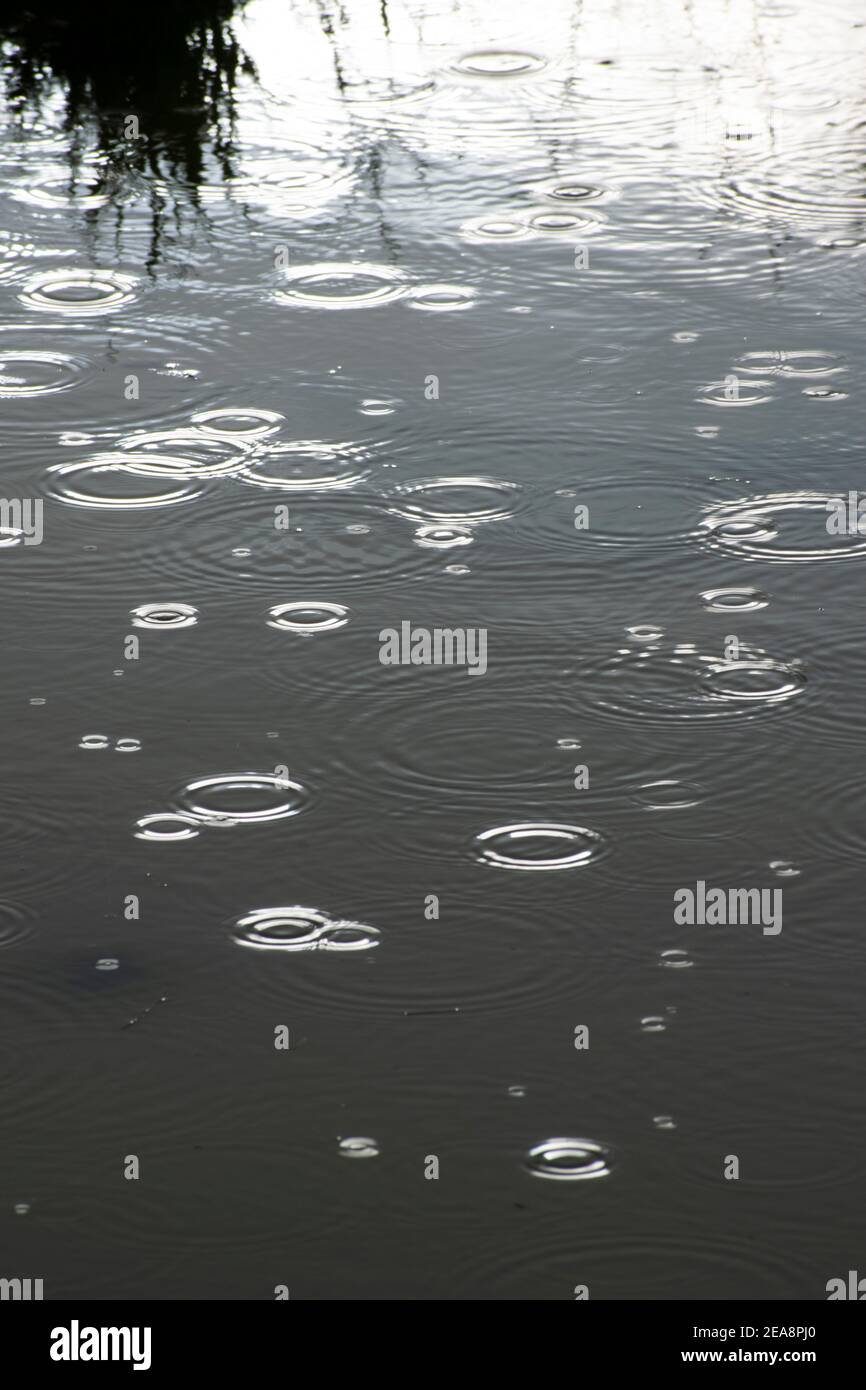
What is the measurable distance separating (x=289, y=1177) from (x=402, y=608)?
134 cm

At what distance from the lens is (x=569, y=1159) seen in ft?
7.70

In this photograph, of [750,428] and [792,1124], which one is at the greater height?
[750,428]

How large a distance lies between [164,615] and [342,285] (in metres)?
1.47

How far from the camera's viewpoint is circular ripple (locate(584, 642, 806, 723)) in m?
3.19

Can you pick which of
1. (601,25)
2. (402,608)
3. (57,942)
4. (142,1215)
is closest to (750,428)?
(402,608)

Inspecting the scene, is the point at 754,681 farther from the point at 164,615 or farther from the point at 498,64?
the point at 498,64

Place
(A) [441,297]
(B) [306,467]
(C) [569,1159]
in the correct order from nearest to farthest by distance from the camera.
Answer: (C) [569,1159]
(B) [306,467]
(A) [441,297]

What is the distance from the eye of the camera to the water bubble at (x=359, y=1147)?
2.36m

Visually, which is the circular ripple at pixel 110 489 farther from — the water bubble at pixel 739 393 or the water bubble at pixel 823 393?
the water bubble at pixel 823 393

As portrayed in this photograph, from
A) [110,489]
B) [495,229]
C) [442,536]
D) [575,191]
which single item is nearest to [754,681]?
[442,536]

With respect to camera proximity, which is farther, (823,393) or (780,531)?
(823,393)

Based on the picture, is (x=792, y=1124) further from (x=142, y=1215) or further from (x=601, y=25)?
(x=601, y=25)

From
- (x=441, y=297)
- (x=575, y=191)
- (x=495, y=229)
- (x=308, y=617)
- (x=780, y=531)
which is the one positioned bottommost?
(x=308, y=617)

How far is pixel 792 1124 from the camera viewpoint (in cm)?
240
